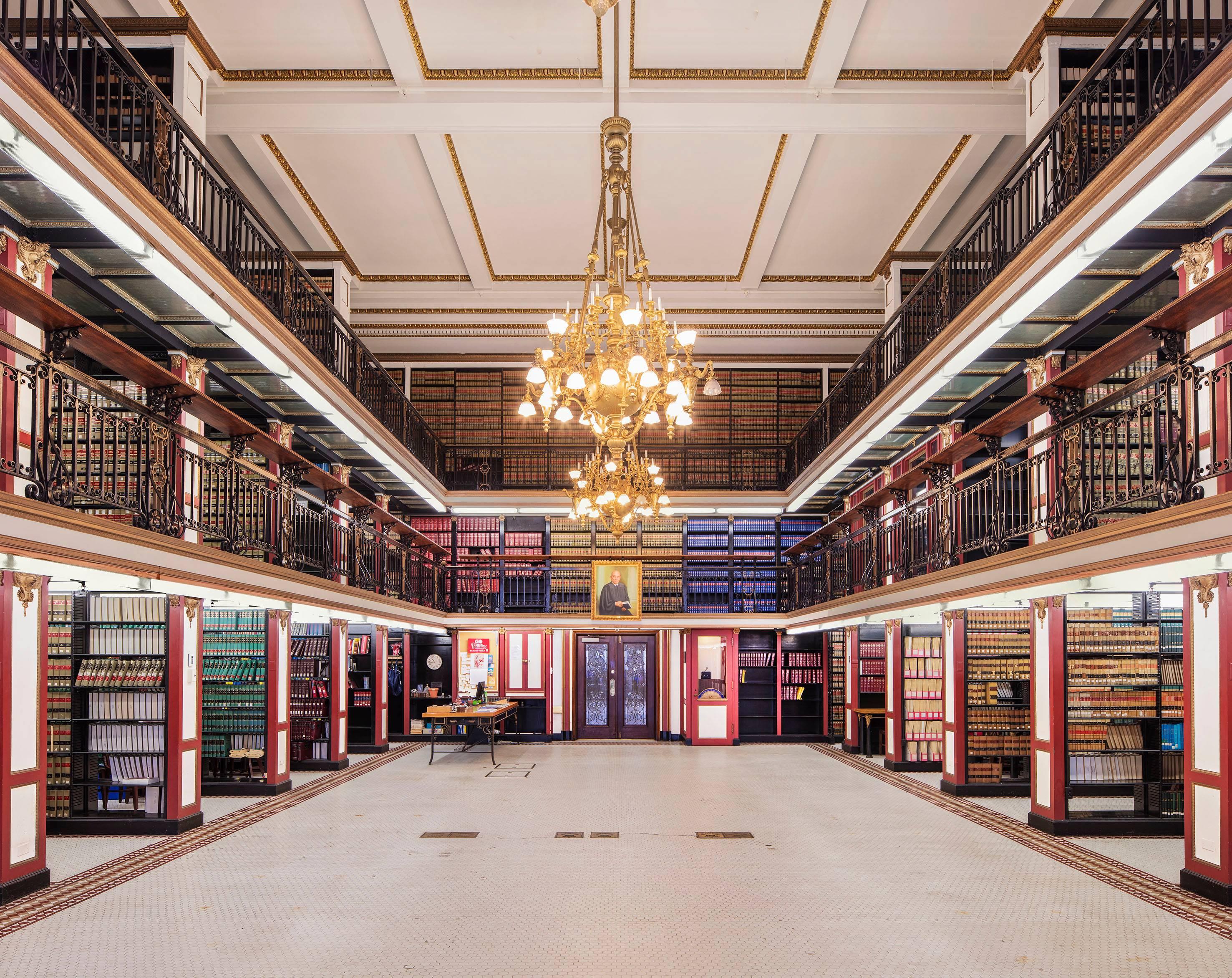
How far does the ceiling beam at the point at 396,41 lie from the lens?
324 inches

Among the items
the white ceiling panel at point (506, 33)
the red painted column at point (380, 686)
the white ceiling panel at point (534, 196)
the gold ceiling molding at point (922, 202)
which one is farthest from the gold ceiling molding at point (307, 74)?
the red painted column at point (380, 686)

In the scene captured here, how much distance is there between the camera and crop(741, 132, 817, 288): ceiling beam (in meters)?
10.4

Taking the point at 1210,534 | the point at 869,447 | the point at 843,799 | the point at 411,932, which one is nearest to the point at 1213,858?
the point at 1210,534

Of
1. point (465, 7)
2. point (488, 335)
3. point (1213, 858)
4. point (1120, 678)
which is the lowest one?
point (1213, 858)

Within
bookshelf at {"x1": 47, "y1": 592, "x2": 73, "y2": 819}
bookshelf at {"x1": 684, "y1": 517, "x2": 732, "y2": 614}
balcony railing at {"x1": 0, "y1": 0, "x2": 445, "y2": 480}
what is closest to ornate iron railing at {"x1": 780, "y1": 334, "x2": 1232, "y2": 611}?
bookshelf at {"x1": 684, "y1": 517, "x2": 732, "y2": 614}

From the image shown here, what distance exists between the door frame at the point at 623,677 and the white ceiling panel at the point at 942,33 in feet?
35.4

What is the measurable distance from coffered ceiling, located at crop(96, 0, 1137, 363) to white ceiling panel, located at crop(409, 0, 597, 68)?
3 centimetres

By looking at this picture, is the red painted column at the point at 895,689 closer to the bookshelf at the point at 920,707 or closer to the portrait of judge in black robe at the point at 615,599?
the bookshelf at the point at 920,707

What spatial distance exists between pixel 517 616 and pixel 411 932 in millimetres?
10598

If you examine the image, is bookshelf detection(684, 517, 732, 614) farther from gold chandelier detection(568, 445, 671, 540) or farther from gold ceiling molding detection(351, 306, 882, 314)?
gold chandelier detection(568, 445, 671, 540)

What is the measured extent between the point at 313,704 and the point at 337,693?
0.62 metres

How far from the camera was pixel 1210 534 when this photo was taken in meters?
4.72

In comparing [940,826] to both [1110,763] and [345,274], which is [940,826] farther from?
[345,274]

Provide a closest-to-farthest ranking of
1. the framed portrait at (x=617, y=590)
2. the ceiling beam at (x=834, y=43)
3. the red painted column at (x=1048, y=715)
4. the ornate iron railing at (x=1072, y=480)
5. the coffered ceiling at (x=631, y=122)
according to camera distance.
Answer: the ornate iron railing at (x=1072, y=480) < the ceiling beam at (x=834, y=43) < the coffered ceiling at (x=631, y=122) < the red painted column at (x=1048, y=715) < the framed portrait at (x=617, y=590)
